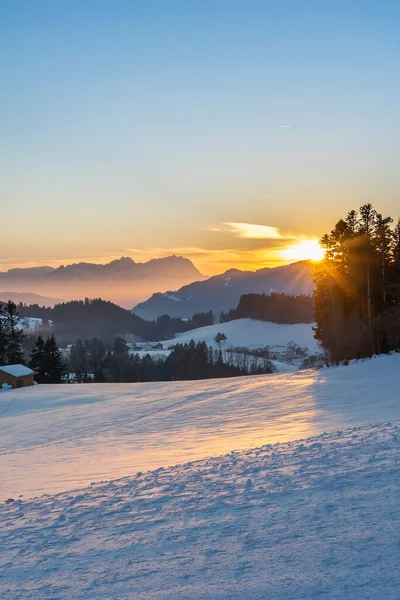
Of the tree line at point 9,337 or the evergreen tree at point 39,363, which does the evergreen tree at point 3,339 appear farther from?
the evergreen tree at point 39,363

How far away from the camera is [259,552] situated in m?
5.88

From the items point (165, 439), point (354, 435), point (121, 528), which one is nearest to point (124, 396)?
point (165, 439)

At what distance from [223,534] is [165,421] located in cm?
1756

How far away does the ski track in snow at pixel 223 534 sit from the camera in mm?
5203

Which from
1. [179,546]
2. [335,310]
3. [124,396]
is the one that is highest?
[335,310]

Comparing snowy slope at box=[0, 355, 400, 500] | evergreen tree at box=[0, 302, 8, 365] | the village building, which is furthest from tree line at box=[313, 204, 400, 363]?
evergreen tree at box=[0, 302, 8, 365]

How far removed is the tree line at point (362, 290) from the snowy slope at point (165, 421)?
19.9 ft

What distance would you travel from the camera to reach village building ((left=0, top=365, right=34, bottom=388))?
49875mm

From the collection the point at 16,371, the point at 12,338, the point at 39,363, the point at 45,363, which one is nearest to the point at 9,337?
the point at 12,338

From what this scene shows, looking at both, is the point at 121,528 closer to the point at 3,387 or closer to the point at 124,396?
the point at 124,396

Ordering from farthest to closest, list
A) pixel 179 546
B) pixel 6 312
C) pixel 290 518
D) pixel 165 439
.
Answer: pixel 6 312, pixel 165 439, pixel 290 518, pixel 179 546

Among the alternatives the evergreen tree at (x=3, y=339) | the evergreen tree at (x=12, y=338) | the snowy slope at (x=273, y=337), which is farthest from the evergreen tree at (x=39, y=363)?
the snowy slope at (x=273, y=337)

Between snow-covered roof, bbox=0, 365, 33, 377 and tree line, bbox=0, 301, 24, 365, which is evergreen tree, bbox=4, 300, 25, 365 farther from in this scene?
snow-covered roof, bbox=0, 365, 33, 377

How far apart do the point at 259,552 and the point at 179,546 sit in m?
1.17
